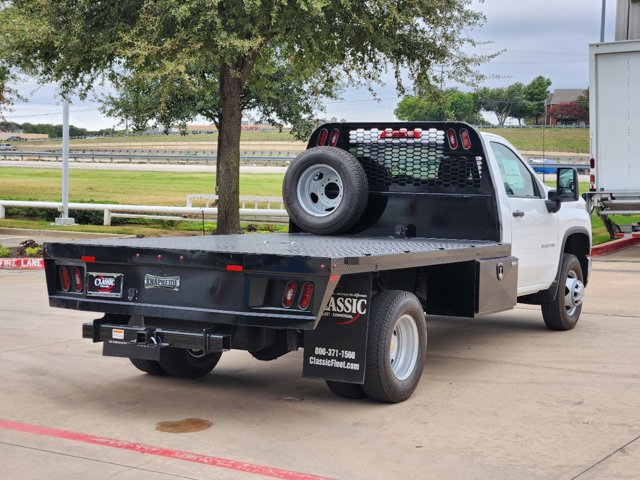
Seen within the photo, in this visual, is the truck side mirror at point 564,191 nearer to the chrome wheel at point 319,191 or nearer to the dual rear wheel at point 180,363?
the chrome wheel at point 319,191

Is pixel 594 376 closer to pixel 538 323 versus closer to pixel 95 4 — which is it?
pixel 538 323

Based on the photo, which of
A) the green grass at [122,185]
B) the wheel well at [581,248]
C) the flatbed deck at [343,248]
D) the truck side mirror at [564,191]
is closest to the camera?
the flatbed deck at [343,248]

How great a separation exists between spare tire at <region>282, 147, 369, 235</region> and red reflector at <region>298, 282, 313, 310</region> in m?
2.58

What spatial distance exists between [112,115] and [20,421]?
69.3 feet

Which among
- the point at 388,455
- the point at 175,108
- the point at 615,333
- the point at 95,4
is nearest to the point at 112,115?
the point at 175,108

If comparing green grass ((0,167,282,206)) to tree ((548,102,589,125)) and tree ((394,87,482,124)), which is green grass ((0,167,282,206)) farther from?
tree ((548,102,589,125))

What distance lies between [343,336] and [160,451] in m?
1.57

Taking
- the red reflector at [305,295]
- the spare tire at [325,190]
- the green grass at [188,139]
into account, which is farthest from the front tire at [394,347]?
the green grass at [188,139]

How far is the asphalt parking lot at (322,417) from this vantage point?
230 inches

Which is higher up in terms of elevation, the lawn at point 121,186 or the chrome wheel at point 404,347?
the lawn at point 121,186

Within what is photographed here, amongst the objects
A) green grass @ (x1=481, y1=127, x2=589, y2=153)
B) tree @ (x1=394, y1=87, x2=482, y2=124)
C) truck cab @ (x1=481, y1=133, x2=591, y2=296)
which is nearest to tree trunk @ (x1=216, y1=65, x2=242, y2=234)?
tree @ (x1=394, y1=87, x2=482, y2=124)

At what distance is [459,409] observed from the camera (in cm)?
733

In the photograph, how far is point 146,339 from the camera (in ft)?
23.3

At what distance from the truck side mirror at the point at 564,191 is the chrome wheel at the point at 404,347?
330 centimetres
